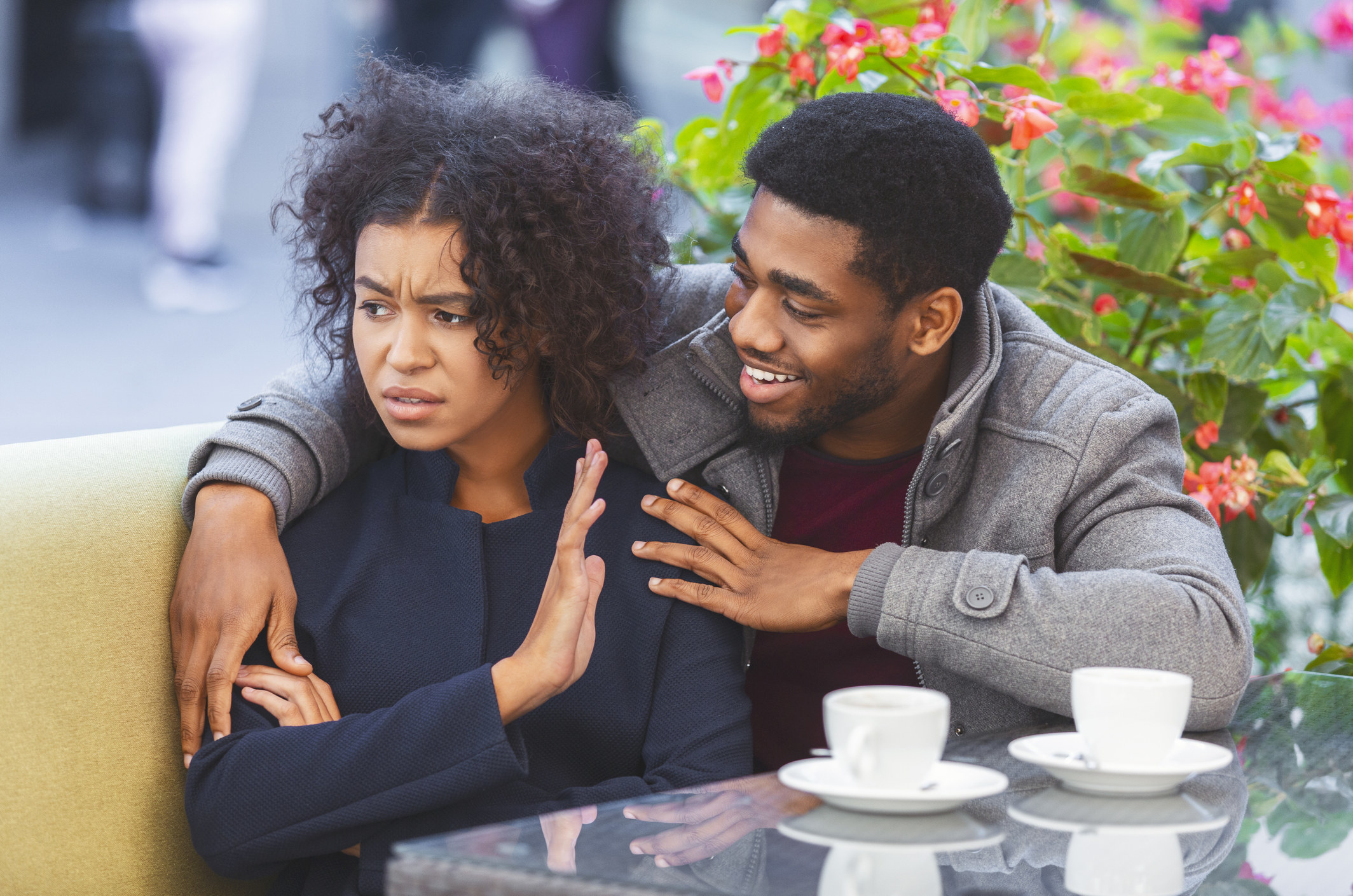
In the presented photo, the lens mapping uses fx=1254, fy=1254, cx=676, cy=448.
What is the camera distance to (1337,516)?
1.56 metres

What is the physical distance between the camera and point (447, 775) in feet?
3.28

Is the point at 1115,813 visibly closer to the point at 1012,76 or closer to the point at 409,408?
the point at 409,408

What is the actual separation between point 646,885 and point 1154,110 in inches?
53.5

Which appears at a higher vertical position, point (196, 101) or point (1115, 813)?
point (1115, 813)

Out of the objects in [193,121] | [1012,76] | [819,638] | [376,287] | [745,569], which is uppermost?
[1012,76]

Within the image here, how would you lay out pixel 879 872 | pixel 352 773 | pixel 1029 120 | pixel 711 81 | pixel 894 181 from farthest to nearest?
pixel 711 81
pixel 1029 120
pixel 894 181
pixel 352 773
pixel 879 872

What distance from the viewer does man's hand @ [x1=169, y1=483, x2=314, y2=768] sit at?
112 cm

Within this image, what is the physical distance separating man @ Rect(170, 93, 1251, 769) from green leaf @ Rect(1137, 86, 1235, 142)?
19.1 inches

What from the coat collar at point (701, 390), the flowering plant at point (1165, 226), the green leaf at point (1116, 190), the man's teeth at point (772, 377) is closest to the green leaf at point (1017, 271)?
the flowering plant at point (1165, 226)

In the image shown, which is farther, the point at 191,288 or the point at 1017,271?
the point at 191,288

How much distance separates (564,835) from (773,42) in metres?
1.24

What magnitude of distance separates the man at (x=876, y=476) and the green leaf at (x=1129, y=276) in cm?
22

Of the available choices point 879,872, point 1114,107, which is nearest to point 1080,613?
point 879,872

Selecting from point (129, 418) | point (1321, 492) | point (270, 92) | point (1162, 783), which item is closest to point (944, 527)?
point (1162, 783)
